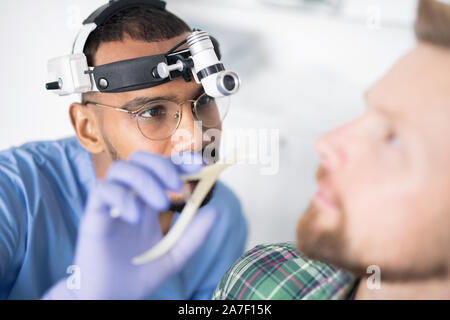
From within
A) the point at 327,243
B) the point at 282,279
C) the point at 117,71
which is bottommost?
the point at 282,279

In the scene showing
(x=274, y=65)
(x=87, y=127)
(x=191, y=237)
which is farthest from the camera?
(x=274, y=65)

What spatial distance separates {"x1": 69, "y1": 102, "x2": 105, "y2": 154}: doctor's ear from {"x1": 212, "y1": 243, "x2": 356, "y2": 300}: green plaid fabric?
40 centimetres

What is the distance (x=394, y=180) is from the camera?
20.1 inches

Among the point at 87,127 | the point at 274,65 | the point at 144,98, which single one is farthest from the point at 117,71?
the point at 274,65

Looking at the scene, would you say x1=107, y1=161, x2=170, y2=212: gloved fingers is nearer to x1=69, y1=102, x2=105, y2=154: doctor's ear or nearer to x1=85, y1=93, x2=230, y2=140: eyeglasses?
x1=85, y1=93, x2=230, y2=140: eyeglasses

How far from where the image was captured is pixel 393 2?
4.69 ft

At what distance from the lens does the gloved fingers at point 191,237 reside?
0.66 meters

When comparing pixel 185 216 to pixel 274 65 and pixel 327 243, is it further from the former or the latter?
pixel 274 65

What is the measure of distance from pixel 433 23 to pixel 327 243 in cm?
28

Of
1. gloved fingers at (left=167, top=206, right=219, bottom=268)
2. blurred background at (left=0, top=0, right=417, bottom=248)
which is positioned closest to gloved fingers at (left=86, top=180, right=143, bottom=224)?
gloved fingers at (left=167, top=206, right=219, bottom=268)

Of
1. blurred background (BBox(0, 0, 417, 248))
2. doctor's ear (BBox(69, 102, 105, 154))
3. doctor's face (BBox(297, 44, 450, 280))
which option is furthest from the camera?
blurred background (BBox(0, 0, 417, 248))

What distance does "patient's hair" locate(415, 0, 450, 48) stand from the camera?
0.52 meters

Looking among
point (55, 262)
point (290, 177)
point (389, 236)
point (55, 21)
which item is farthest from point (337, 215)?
point (55, 21)

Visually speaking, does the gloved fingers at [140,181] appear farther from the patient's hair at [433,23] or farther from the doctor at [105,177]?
the patient's hair at [433,23]
